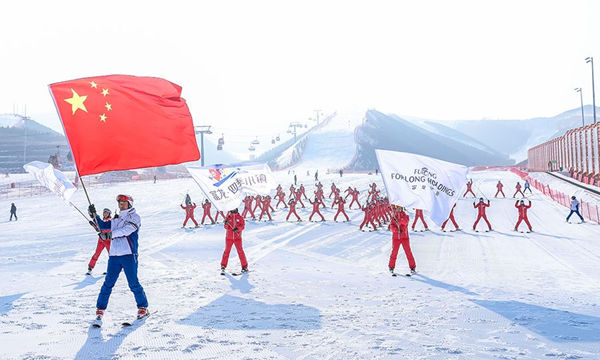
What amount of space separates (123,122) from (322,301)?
4.27 meters

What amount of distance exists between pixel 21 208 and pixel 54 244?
2184 centimetres

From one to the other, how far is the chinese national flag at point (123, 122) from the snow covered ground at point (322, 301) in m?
2.40

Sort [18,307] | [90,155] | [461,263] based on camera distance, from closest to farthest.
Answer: [90,155], [18,307], [461,263]

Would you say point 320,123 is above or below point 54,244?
above

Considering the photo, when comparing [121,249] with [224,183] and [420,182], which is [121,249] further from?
[420,182]

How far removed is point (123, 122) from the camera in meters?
8.16

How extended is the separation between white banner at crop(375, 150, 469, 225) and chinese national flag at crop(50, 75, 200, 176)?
14.0 ft

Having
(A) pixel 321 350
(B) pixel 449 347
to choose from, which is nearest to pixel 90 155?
(A) pixel 321 350

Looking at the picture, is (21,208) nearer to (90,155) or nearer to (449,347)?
(90,155)


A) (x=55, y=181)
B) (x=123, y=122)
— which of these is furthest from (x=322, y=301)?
(x=55, y=181)

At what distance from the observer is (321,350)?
6312 mm

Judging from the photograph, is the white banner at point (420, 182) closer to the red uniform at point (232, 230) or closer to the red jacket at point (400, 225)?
the red jacket at point (400, 225)

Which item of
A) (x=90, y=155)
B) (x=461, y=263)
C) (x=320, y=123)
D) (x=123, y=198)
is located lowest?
(x=461, y=263)

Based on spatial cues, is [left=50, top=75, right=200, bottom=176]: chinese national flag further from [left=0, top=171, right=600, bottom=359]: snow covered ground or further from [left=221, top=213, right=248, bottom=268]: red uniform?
[left=221, top=213, right=248, bottom=268]: red uniform
